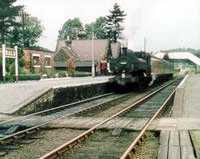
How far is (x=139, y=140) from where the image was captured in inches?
262

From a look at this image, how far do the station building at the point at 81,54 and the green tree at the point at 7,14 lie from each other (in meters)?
10.8

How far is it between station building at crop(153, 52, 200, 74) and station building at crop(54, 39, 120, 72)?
29821 millimetres

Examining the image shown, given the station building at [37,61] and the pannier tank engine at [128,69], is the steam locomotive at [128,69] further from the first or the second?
the station building at [37,61]

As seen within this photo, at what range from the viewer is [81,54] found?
186 ft

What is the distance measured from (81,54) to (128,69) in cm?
3717

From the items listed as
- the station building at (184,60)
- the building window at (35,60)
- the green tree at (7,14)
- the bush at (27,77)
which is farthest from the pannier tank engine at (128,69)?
the station building at (184,60)

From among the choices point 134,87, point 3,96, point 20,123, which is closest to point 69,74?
point 134,87

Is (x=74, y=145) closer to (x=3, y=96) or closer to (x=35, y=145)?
(x=35, y=145)

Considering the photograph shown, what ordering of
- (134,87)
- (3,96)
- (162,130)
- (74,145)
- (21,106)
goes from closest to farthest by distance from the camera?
(74,145) < (162,130) < (21,106) < (3,96) < (134,87)

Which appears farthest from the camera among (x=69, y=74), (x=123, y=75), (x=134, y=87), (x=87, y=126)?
(x=69, y=74)

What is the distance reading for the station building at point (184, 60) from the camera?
82.0 metres

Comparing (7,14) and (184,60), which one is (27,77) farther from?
(184,60)

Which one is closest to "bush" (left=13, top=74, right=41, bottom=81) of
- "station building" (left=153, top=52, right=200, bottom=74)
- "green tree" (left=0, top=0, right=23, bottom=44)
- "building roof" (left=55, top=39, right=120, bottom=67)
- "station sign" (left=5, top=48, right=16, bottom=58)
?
"station sign" (left=5, top=48, right=16, bottom=58)

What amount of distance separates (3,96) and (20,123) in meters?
5.03
